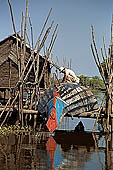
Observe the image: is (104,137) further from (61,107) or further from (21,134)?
(21,134)

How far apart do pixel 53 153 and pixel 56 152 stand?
0.40 feet

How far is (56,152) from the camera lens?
646cm

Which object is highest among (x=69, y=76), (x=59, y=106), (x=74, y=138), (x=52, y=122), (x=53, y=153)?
(x=69, y=76)

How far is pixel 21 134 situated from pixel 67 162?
3.01 m

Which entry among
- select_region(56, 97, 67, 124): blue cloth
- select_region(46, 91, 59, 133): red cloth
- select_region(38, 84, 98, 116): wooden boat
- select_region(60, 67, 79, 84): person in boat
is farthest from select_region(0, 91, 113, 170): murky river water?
select_region(60, 67, 79, 84): person in boat

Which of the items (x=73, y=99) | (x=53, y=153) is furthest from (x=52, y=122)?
(x=53, y=153)

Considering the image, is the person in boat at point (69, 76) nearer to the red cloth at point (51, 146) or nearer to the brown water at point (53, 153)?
the brown water at point (53, 153)

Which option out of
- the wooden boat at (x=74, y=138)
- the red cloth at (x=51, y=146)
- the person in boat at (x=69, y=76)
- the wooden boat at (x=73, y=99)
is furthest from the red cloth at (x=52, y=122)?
the person in boat at (x=69, y=76)

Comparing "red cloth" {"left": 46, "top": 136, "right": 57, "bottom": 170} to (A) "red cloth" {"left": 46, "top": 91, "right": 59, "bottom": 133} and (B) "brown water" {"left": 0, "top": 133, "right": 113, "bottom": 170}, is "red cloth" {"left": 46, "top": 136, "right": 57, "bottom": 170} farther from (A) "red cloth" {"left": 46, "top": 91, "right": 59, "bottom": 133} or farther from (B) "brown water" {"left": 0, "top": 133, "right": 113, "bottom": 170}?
(A) "red cloth" {"left": 46, "top": 91, "right": 59, "bottom": 133}

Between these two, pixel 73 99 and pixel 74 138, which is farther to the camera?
pixel 73 99

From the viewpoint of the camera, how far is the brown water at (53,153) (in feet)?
17.6

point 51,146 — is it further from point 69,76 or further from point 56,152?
point 69,76

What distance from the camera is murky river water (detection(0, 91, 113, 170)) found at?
5.38 m

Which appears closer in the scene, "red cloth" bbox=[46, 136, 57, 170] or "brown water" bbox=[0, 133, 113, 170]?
"brown water" bbox=[0, 133, 113, 170]
